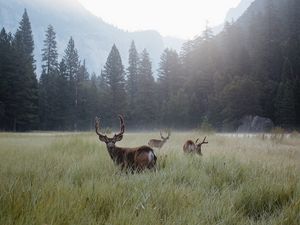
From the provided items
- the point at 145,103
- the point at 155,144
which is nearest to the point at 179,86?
the point at 145,103

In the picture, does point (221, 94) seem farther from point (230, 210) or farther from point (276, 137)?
point (230, 210)

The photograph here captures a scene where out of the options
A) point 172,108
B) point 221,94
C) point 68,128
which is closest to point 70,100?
point 68,128

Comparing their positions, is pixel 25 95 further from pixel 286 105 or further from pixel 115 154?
pixel 115 154

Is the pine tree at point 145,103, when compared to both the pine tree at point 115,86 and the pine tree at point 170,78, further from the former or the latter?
the pine tree at point 115,86

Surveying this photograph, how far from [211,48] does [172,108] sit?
11.0 m

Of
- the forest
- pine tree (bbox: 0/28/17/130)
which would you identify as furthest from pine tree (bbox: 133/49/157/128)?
pine tree (bbox: 0/28/17/130)

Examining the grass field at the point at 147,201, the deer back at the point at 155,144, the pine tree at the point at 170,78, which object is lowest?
the grass field at the point at 147,201

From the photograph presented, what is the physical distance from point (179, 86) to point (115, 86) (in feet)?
30.4

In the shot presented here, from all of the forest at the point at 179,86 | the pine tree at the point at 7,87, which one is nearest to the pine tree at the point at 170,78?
the forest at the point at 179,86

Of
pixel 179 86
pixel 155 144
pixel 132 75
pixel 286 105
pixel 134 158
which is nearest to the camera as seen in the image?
pixel 134 158

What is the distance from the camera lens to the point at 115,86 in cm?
5156

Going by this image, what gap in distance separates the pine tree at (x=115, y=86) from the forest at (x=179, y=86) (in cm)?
14

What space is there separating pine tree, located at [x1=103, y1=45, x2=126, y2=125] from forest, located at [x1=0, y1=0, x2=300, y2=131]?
14 cm

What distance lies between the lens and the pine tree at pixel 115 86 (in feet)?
164
